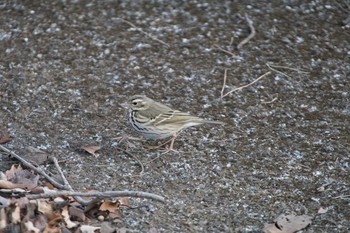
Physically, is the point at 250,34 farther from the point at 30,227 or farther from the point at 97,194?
the point at 30,227

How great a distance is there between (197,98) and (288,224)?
201 cm

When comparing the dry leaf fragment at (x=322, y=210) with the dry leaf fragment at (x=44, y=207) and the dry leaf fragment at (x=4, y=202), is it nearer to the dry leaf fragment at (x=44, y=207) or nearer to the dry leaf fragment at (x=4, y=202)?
the dry leaf fragment at (x=44, y=207)

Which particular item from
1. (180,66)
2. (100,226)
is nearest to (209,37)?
(180,66)

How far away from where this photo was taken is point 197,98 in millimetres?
7492

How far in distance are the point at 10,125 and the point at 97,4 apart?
243 centimetres

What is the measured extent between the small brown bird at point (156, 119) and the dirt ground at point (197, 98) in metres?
0.18

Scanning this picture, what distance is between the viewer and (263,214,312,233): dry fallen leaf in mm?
5762

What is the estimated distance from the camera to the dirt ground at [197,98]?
6.20 meters

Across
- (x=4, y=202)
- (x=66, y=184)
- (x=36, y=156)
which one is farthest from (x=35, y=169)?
(x=4, y=202)

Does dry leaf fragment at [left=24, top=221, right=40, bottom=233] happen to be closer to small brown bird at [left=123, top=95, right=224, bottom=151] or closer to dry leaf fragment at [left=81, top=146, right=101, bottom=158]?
dry leaf fragment at [left=81, top=146, right=101, bottom=158]

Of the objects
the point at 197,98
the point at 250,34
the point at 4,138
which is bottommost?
the point at 250,34

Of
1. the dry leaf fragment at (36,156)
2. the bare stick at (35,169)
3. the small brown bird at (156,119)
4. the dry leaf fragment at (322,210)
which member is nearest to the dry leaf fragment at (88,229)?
the bare stick at (35,169)

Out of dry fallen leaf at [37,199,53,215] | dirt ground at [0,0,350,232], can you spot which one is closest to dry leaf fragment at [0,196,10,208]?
dry fallen leaf at [37,199,53,215]

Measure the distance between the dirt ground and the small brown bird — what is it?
18 cm
